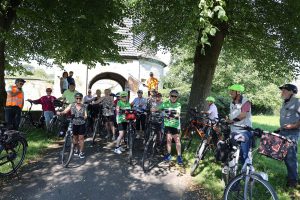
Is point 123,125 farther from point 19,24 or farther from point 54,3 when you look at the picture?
point 19,24

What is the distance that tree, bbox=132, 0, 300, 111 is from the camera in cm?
1007

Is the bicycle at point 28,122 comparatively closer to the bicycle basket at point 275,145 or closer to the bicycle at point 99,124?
the bicycle at point 99,124

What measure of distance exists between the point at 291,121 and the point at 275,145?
125 cm

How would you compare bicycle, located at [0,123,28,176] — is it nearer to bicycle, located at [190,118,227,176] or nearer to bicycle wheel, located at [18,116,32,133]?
bicycle, located at [190,118,227,176]

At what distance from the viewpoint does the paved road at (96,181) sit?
19.6 feet

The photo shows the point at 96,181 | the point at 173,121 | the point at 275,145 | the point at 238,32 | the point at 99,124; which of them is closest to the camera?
the point at 275,145

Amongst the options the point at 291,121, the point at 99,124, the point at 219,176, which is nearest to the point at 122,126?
the point at 99,124

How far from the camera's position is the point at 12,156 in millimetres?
6828

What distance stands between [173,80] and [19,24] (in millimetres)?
31911

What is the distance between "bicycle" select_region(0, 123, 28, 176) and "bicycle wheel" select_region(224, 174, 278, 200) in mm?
4553

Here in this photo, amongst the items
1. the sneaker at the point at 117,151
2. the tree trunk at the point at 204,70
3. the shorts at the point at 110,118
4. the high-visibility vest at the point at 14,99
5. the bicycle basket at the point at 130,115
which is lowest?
the sneaker at the point at 117,151

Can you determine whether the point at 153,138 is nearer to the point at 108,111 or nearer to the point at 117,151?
the point at 117,151

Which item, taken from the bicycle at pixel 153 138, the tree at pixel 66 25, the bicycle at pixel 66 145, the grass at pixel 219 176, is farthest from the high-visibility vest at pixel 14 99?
the grass at pixel 219 176

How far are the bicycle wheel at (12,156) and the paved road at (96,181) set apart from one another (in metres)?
0.24
